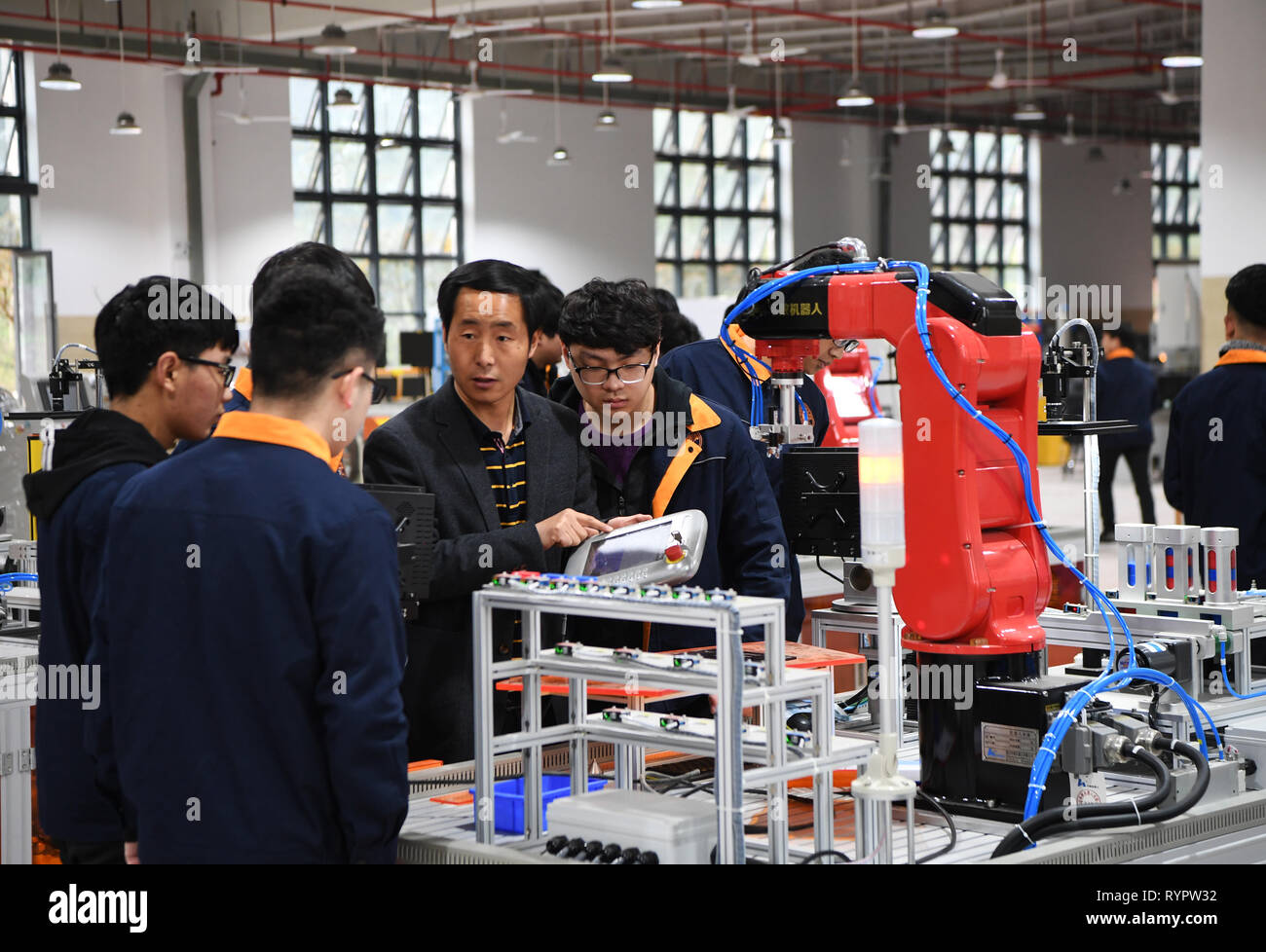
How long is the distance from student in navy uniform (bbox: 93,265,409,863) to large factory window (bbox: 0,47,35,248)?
13603 mm

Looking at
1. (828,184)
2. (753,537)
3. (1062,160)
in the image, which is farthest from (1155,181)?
(753,537)

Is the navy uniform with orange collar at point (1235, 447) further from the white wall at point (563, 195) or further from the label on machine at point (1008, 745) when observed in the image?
the white wall at point (563, 195)

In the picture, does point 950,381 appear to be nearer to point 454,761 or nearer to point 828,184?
point 454,761

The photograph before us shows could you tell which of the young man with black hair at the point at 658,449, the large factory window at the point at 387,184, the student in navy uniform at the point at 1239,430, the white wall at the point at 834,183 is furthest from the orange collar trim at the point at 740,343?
the white wall at the point at 834,183

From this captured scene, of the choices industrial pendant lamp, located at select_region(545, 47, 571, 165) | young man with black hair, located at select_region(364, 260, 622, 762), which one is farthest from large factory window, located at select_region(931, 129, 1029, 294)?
young man with black hair, located at select_region(364, 260, 622, 762)

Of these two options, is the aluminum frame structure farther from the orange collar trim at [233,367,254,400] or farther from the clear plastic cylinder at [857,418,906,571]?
the orange collar trim at [233,367,254,400]

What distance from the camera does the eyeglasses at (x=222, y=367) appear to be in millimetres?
2174

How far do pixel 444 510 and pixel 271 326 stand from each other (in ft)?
2.60

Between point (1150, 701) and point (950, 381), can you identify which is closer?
point (950, 381)

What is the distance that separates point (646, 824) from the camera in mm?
1895

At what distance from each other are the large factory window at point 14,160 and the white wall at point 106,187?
0.15m

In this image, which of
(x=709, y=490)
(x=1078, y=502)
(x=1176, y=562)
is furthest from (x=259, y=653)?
(x=1078, y=502)

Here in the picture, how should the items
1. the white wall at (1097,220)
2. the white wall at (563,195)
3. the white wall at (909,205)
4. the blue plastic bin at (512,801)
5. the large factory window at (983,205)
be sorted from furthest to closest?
the white wall at (1097,220) → the large factory window at (983,205) → the white wall at (909,205) → the white wall at (563,195) → the blue plastic bin at (512,801)
